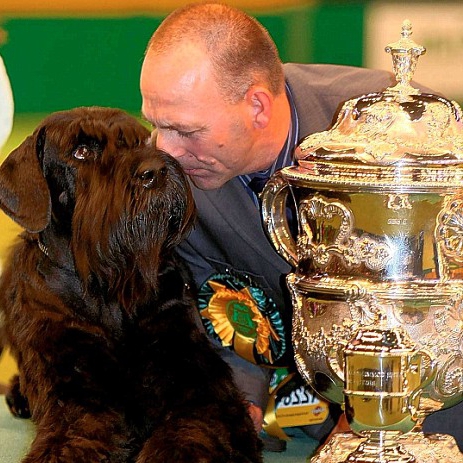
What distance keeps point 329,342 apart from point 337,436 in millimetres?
257

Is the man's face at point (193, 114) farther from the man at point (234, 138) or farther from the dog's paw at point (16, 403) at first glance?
the dog's paw at point (16, 403)

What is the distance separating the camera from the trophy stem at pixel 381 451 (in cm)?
218

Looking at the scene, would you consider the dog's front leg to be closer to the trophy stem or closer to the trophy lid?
the trophy stem

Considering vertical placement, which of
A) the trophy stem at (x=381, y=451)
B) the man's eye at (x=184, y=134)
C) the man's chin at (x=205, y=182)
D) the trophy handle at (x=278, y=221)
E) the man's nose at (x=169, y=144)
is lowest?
the trophy stem at (x=381, y=451)

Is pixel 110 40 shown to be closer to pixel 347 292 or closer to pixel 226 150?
pixel 226 150

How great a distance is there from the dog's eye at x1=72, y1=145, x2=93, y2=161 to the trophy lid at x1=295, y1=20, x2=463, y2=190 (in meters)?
0.53

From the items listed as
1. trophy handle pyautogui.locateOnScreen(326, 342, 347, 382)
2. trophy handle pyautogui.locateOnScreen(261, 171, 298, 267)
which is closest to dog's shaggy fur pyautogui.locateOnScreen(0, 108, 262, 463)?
trophy handle pyautogui.locateOnScreen(261, 171, 298, 267)

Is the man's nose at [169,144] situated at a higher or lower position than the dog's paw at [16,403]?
higher

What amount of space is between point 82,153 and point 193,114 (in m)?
0.40

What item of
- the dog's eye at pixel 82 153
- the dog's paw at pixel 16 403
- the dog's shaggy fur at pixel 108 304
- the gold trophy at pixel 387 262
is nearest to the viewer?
the gold trophy at pixel 387 262

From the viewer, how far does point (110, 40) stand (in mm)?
6289

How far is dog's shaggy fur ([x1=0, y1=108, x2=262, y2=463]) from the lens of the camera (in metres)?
2.40

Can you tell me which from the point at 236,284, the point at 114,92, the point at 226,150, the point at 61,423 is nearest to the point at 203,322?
the point at 236,284

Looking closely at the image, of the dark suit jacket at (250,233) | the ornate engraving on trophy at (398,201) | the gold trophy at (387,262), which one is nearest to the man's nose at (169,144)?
the dark suit jacket at (250,233)
